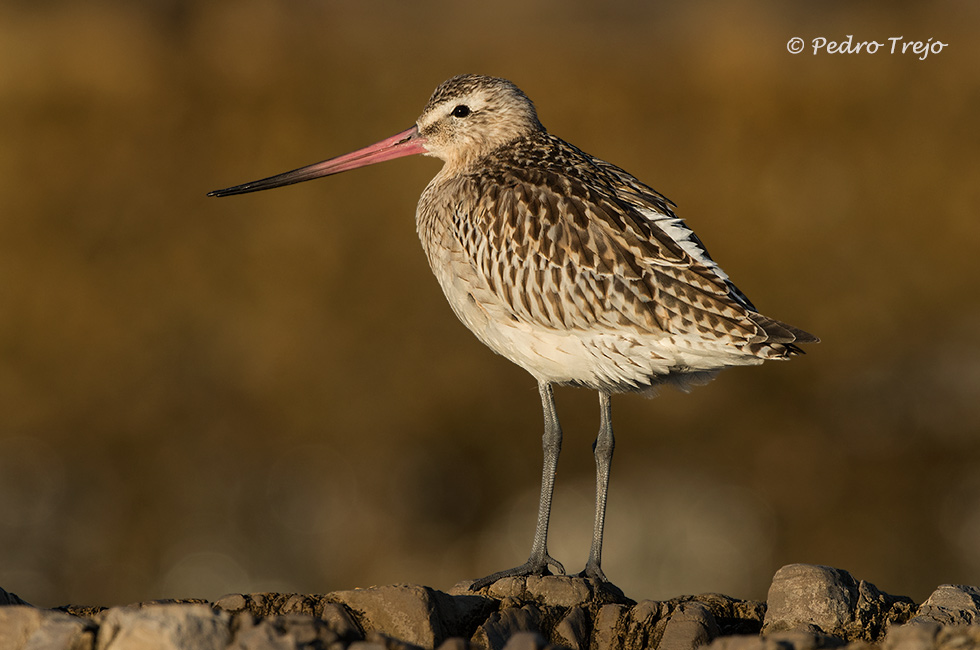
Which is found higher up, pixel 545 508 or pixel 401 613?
pixel 545 508

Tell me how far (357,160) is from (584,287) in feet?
9.32

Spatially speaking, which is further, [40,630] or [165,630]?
[40,630]

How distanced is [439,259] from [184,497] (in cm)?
626

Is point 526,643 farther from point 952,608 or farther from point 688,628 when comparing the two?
point 952,608

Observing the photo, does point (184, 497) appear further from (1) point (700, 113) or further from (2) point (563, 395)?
(1) point (700, 113)

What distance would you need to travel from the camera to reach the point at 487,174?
753 cm

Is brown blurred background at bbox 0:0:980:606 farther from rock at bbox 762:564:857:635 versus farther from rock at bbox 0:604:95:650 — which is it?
rock at bbox 0:604:95:650

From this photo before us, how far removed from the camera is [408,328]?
1293cm

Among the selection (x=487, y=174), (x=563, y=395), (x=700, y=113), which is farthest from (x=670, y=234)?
(x=700, y=113)

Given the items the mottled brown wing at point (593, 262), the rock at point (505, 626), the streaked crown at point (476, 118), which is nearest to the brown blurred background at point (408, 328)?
the streaked crown at point (476, 118)

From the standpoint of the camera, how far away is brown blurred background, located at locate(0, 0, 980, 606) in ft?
39.5

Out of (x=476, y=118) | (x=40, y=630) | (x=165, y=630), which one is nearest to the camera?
(x=165, y=630)

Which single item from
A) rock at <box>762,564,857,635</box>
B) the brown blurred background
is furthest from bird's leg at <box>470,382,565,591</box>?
the brown blurred background

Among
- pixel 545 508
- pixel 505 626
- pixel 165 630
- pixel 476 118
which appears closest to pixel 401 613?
pixel 505 626
